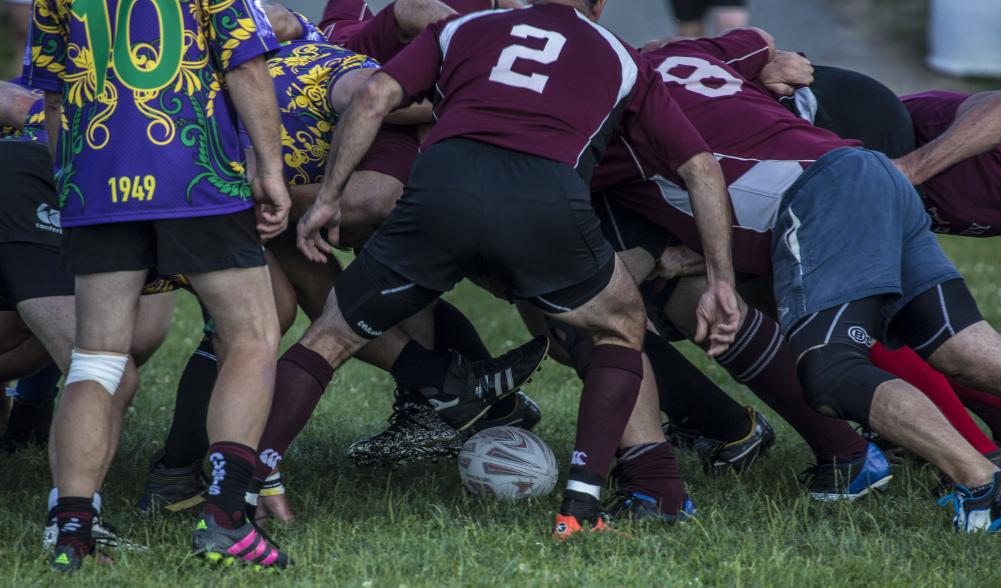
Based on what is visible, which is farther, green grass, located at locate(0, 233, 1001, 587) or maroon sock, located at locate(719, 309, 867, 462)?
maroon sock, located at locate(719, 309, 867, 462)

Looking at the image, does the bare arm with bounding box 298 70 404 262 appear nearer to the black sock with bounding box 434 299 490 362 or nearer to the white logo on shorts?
the black sock with bounding box 434 299 490 362

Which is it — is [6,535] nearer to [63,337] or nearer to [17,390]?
[63,337]

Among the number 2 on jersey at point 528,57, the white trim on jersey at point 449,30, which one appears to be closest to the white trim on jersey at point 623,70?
the number 2 on jersey at point 528,57

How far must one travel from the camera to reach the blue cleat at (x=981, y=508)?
382 cm

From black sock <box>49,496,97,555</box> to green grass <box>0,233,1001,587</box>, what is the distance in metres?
0.10

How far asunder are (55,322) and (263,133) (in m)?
1.05

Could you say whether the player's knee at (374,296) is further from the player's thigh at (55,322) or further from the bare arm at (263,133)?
the player's thigh at (55,322)

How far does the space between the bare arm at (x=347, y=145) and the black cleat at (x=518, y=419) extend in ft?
4.27

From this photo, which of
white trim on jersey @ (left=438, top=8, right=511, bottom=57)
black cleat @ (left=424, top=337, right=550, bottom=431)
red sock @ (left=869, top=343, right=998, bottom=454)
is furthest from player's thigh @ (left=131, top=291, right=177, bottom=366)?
red sock @ (left=869, top=343, right=998, bottom=454)

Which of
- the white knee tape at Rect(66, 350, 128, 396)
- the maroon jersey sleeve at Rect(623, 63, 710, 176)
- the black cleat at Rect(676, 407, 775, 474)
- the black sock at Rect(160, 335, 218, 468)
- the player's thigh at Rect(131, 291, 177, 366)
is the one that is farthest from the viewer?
the black cleat at Rect(676, 407, 775, 474)

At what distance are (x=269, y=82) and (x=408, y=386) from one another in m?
1.51

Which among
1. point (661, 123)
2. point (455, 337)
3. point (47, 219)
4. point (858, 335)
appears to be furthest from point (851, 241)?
point (47, 219)

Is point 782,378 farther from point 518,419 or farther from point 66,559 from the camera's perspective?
point 66,559

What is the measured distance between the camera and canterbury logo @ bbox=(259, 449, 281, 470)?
383cm
